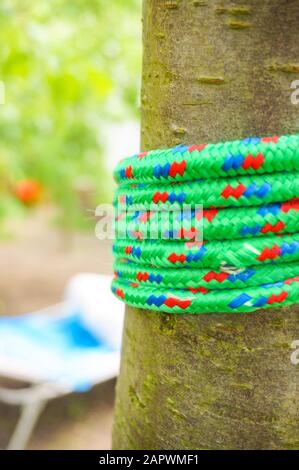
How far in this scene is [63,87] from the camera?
210cm

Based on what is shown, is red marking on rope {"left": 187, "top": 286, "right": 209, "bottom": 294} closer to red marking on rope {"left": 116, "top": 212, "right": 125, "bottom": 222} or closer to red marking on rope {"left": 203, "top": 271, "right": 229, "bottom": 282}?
red marking on rope {"left": 203, "top": 271, "right": 229, "bottom": 282}

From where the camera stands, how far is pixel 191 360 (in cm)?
63

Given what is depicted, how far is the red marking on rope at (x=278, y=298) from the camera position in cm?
57

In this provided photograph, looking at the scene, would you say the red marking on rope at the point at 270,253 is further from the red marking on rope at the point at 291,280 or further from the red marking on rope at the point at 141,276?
the red marking on rope at the point at 141,276

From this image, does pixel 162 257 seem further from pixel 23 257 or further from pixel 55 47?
pixel 23 257

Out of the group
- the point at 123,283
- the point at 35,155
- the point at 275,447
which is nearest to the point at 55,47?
the point at 35,155

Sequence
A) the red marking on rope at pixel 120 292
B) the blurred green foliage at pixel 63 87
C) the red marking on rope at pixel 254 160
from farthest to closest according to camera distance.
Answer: the blurred green foliage at pixel 63 87 < the red marking on rope at pixel 120 292 < the red marking on rope at pixel 254 160

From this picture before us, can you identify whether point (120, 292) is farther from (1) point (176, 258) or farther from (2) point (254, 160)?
(2) point (254, 160)

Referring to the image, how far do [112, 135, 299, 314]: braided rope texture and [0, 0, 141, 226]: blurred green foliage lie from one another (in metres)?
1.58

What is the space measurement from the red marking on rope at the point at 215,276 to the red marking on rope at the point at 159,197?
93mm

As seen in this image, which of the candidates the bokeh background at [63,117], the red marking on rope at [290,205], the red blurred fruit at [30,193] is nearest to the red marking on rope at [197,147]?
the red marking on rope at [290,205]

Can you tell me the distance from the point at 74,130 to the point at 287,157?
134 inches

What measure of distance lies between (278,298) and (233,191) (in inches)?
4.7

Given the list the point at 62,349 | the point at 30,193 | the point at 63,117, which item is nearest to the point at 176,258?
the point at 63,117
